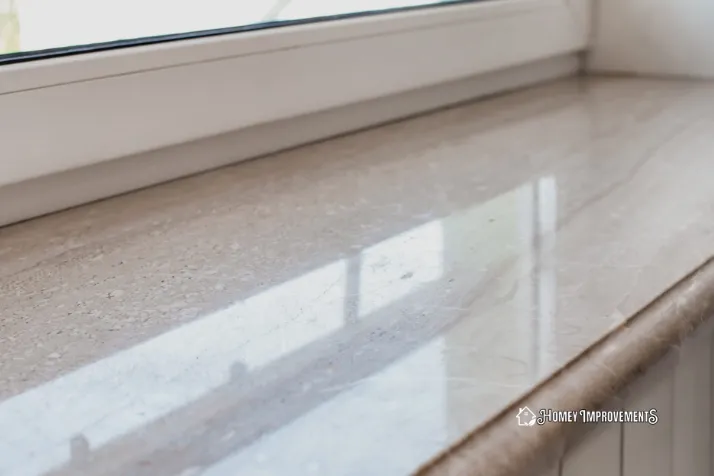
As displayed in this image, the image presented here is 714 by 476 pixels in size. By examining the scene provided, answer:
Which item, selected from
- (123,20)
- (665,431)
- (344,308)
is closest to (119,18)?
(123,20)

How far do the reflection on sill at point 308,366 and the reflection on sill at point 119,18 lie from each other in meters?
0.32

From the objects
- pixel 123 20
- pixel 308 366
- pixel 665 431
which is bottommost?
pixel 665 431

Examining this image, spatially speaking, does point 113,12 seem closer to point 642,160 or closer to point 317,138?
point 317,138

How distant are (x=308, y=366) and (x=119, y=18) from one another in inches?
18.4

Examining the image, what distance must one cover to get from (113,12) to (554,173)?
390 millimetres

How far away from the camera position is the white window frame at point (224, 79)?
689mm

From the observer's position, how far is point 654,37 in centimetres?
133

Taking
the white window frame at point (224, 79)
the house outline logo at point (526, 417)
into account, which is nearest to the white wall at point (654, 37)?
the white window frame at point (224, 79)

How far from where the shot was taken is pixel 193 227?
2.25 feet

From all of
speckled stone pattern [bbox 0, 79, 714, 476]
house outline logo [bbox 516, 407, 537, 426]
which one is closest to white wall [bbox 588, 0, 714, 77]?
speckled stone pattern [bbox 0, 79, 714, 476]

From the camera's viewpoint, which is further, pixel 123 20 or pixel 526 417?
pixel 123 20

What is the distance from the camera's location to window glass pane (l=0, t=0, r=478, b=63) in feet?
2.35

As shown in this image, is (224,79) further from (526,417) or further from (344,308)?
(526,417)

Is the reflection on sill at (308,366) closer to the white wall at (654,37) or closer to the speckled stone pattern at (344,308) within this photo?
the speckled stone pattern at (344,308)
